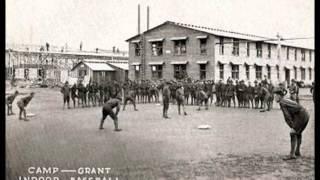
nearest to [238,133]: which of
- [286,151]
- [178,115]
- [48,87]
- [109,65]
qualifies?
[286,151]

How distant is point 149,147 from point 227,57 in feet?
6.93

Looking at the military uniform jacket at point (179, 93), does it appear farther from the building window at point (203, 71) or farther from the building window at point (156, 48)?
the building window at point (156, 48)

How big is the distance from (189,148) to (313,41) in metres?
1.67

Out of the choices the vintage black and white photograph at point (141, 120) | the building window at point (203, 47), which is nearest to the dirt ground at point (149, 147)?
the vintage black and white photograph at point (141, 120)

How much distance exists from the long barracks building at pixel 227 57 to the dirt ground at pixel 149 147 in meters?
0.43

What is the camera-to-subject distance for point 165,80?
6.04 m

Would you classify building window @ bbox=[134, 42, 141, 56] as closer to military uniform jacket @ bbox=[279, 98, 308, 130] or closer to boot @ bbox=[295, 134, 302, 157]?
military uniform jacket @ bbox=[279, 98, 308, 130]

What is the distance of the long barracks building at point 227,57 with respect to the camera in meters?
3.86

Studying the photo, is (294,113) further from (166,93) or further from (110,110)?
(166,93)

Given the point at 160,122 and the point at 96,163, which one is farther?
the point at 160,122

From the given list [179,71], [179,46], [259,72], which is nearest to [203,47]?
[179,46]

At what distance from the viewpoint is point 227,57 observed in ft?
16.6

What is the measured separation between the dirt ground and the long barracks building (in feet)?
1.43

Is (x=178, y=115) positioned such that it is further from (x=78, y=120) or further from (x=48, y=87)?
(x=48, y=87)
